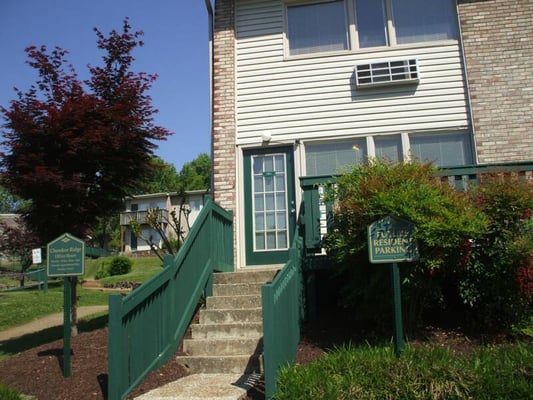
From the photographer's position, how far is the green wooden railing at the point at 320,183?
6.37 meters

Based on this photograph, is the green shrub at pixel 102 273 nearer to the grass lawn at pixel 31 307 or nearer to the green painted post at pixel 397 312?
the grass lawn at pixel 31 307

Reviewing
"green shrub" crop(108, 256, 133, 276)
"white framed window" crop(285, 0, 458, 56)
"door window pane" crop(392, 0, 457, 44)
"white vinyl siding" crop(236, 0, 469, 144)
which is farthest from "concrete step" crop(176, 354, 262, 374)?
"green shrub" crop(108, 256, 133, 276)

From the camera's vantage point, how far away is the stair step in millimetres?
6656

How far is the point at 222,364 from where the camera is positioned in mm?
5473

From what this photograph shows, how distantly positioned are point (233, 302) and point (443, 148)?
14.8ft

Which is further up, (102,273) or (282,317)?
(102,273)

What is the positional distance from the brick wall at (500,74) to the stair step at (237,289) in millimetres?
4280

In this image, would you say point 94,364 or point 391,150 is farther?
point 391,150

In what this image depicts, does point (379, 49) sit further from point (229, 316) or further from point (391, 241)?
point (229, 316)

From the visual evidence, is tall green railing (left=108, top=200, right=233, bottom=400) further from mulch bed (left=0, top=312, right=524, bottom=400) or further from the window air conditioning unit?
the window air conditioning unit

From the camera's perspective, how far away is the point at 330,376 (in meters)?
4.27

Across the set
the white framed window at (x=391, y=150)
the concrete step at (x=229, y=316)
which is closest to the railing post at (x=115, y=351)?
the concrete step at (x=229, y=316)

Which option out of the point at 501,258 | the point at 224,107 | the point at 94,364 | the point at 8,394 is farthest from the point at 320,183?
the point at 8,394

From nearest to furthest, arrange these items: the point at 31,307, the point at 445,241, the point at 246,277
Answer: the point at 445,241 → the point at 246,277 → the point at 31,307
